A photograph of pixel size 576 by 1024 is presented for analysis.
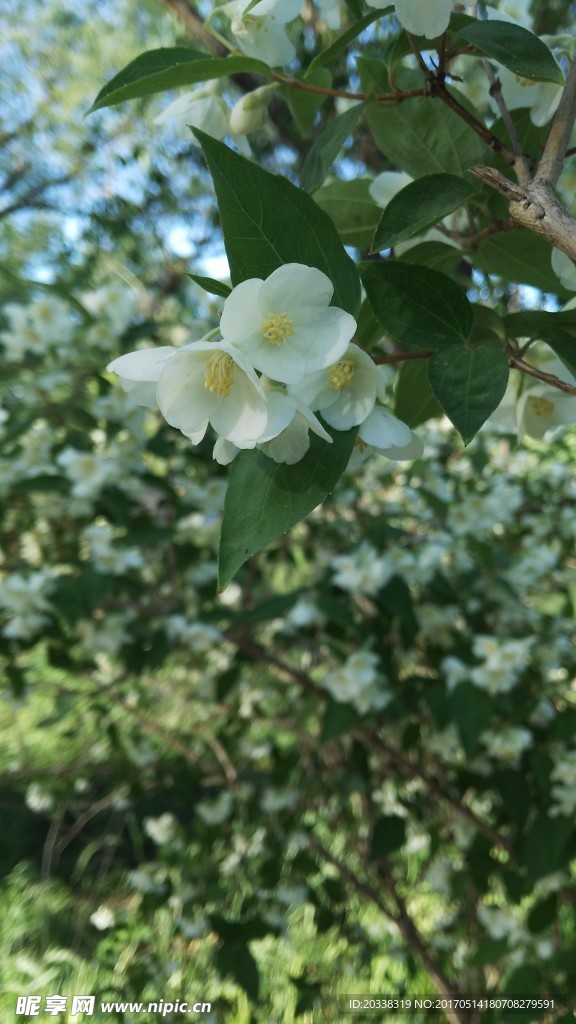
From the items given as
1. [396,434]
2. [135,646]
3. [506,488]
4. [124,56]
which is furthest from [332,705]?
[124,56]

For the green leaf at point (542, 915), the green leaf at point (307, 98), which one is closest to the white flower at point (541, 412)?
the green leaf at point (307, 98)

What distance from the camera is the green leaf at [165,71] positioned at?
554mm

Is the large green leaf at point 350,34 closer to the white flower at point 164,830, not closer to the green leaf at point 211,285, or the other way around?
the green leaf at point 211,285

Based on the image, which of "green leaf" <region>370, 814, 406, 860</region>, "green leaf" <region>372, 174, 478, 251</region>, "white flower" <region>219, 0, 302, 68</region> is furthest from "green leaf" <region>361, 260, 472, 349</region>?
"green leaf" <region>370, 814, 406, 860</region>

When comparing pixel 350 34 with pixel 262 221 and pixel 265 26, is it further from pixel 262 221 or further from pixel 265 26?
pixel 262 221

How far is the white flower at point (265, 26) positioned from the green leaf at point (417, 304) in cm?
24

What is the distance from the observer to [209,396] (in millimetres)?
508

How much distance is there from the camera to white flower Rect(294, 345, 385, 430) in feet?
1.64

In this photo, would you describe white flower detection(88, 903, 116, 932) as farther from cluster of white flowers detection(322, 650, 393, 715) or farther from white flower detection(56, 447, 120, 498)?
white flower detection(56, 447, 120, 498)

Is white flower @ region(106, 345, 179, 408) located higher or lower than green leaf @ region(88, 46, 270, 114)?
lower

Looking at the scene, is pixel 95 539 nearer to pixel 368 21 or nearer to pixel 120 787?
pixel 120 787

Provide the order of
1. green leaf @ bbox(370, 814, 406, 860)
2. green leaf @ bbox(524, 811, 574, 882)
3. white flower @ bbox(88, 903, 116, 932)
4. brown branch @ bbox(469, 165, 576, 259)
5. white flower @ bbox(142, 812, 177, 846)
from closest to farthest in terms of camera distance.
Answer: brown branch @ bbox(469, 165, 576, 259) < green leaf @ bbox(524, 811, 574, 882) < green leaf @ bbox(370, 814, 406, 860) < white flower @ bbox(88, 903, 116, 932) < white flower @ bbox(142, 812, 177, 846)

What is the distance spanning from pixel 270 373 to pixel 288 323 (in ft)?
0.10

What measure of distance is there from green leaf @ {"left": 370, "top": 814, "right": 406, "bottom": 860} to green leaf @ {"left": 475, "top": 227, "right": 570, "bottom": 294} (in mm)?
1317
